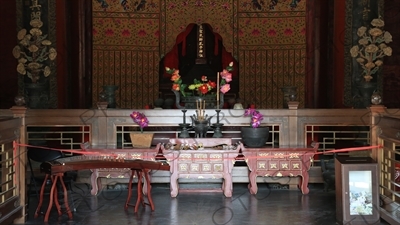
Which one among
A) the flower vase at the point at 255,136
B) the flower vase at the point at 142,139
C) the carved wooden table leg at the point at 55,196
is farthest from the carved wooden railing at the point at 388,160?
the carved wooden table leg at the point at 55,196

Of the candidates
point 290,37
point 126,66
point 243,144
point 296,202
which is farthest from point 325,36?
point 296,202

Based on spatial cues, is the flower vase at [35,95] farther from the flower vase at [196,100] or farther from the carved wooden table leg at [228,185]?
the carved wooden table leg at [228,185]

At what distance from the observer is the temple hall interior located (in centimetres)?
523

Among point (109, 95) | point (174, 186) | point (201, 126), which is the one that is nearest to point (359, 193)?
point (174, 186)

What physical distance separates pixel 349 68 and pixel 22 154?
18.3ft

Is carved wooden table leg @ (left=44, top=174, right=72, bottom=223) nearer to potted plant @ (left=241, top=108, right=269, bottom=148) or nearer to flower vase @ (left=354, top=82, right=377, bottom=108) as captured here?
potted plant @ (left=241, top=108, right=269, bottom=148)

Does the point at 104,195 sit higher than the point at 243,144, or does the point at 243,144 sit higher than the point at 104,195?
the point at 243,144

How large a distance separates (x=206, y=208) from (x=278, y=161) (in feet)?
3.47

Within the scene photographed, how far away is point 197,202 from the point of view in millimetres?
5992

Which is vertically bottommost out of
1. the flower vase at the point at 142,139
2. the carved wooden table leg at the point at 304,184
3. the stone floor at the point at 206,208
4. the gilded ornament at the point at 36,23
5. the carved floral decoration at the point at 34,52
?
the stone floor at the point at 206,208

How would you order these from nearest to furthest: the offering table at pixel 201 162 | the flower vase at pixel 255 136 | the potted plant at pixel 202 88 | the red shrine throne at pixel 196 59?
the offering table at pixel 201 162 → the flower vase at pixel 255 136 → the potted plant at pixel 202 88 → the red shrine throne at pixel 196 59

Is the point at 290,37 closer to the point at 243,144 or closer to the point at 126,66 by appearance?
the point at 126,66

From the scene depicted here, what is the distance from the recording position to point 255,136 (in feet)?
21.3

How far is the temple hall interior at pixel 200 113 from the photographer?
523cm
